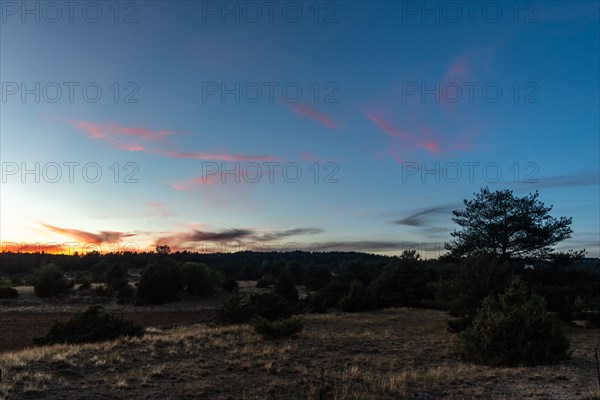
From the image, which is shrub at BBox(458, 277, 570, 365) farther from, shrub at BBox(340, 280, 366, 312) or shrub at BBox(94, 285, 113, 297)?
shrub at BBox(94, 285, 113, 297)

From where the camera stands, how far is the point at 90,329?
21.9 meters

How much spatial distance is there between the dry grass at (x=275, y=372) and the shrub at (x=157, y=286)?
37952 millimetres

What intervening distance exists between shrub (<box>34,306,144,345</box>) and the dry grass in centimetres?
281

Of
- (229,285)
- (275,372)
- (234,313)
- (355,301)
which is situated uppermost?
(275,372)

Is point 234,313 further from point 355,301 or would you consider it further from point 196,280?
point 196,280

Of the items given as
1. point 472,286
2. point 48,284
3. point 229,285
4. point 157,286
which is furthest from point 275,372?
point 229,285

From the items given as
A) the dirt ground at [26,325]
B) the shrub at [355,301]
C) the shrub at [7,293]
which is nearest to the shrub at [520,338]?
the dirt ground at [26,325]

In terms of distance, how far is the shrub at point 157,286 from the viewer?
56.4m

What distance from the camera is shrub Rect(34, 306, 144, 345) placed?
21.4 m

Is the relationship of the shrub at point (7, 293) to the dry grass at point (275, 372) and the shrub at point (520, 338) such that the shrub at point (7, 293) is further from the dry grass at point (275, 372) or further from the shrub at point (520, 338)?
the shrub at point (520, 338)

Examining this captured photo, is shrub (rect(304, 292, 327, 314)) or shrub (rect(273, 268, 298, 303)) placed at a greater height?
shrub (rect(273, 268, 298, 303))

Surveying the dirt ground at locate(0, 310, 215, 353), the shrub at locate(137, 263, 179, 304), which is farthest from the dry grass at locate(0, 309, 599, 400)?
the shrub at locate(137, 263, 179, 304)

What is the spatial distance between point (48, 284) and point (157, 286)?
14.4 meters

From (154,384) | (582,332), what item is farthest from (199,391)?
(582,332)
